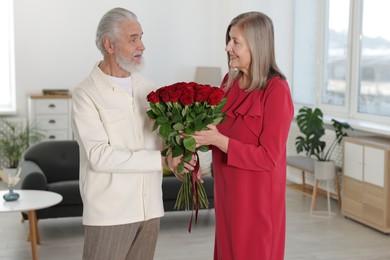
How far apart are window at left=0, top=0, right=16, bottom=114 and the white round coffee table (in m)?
3.49

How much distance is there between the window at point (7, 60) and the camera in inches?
326

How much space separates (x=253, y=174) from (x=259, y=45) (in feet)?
1.67

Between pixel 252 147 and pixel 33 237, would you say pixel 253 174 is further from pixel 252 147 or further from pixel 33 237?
pixel 33 237

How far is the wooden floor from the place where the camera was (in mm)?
5043

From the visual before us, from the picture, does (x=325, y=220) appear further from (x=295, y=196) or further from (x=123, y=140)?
(x=123, y=140)

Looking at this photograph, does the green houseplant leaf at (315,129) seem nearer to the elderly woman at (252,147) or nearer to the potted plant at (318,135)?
the potted plant at (318,135)

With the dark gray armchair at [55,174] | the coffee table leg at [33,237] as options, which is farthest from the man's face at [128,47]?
the dark gray armchair at [55,174]

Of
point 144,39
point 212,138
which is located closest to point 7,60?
point 144,39

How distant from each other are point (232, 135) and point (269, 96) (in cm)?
23

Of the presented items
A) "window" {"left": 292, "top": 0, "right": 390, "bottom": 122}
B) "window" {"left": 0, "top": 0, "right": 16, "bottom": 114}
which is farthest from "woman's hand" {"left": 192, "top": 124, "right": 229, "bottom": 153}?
"window" {"left": 0, "top": 0, "right": 16, "bottom": 114}

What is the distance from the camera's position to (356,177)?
19.8ft

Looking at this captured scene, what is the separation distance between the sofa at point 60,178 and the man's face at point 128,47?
3.10 meters

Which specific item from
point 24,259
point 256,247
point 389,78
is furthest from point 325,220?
point 256,247

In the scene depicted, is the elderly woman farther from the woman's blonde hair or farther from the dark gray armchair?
the dark gray armchair
